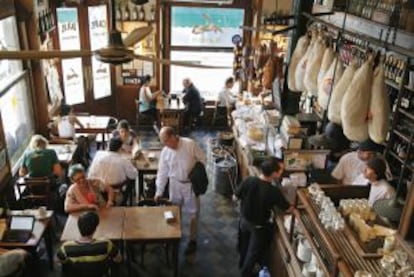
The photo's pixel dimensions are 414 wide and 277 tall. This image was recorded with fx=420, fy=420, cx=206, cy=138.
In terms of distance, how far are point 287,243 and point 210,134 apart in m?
6.11

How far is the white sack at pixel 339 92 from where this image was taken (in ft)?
9.82

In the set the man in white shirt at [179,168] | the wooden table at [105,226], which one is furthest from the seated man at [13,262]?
the man in white shirt at [179,168]

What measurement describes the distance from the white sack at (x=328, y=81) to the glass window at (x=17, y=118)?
487cm

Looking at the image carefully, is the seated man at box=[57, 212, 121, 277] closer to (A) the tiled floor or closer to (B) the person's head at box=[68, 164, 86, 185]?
(B) the person's head at box=[68, 164, 86, 185]

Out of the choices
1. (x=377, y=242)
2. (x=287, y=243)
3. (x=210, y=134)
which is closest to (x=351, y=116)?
(x=377, y=242)

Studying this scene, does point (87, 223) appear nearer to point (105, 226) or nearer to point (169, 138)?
point (105, 226)

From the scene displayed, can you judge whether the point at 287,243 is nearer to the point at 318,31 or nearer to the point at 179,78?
the point at 318,31

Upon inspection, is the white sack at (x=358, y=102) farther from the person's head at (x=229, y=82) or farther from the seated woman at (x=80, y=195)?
the person's head at (x=229, y=82)

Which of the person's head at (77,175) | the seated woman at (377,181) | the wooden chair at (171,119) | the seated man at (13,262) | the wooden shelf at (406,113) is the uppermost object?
the wooden shelf at (406,113)

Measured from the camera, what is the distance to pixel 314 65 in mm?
3666

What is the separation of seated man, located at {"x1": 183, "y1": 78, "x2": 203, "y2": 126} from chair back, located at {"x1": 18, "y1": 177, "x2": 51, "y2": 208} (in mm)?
4582

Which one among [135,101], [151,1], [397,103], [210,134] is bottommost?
[210,134]

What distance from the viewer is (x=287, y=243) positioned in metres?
4.47

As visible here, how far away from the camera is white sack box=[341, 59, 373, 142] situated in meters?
2.80
